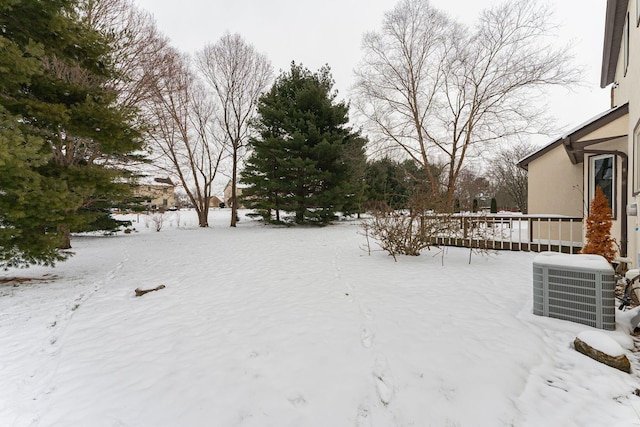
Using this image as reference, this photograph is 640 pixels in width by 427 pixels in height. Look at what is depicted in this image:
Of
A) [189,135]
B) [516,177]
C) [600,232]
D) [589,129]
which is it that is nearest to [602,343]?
[600,232]

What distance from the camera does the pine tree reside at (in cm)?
587

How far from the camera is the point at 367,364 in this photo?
2.66m

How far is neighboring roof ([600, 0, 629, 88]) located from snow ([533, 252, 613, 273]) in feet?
23.9

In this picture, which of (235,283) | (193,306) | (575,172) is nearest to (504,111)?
(575,172)

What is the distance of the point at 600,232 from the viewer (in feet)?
19.6

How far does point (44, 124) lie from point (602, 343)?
894 cm

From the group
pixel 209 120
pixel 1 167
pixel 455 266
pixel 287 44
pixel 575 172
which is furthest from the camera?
pixel 287 44

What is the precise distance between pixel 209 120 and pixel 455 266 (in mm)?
18393

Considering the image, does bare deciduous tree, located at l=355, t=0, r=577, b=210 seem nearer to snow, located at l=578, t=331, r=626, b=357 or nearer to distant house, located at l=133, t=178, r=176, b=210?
snow, located at l=578, t=331, r=626, b=357

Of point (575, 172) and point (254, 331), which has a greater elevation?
point (575, 172)

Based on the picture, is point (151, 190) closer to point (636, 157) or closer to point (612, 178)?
point (636, 157)

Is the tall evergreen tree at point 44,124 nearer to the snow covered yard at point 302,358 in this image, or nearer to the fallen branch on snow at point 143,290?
the snow covered yard at point 302,358

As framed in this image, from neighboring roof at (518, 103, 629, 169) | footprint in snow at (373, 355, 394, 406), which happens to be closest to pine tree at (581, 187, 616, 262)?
neighboring roof at (518, 103, 629, 169)

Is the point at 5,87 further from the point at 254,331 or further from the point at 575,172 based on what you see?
the point at 575,172
